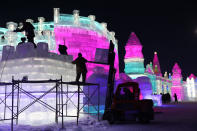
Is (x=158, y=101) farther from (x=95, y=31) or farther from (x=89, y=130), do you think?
(x=89, y=130)

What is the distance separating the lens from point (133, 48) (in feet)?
128

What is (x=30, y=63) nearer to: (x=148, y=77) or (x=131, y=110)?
(x=131, y=110)

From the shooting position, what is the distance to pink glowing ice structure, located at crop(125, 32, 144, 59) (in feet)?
128

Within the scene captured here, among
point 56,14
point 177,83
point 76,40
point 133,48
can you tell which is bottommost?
point 177,83

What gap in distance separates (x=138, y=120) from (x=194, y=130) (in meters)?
3.89

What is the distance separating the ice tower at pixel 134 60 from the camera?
38750 mm

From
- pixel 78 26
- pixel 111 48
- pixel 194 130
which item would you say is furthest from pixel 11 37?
pixel 194 130

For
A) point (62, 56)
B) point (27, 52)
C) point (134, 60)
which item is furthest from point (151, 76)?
point (27, 52)

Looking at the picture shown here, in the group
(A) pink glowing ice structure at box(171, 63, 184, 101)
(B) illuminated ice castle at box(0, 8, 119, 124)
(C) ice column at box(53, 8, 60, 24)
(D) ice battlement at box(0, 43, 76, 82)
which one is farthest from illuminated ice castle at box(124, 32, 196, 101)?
(D) ice battlement at box(0, 43, 76, 82)

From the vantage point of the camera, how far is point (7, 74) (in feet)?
46.2

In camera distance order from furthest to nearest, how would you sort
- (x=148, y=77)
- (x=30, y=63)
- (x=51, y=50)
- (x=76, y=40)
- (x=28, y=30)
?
(x=76, y=40) < (x=51, y=50) < (x=148, y=77) < (x=28, y=30) < (x=30, y=63)

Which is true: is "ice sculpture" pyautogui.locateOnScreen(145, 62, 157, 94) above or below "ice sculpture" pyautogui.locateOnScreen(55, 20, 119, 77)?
below

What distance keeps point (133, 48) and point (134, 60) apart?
1742 millimetres

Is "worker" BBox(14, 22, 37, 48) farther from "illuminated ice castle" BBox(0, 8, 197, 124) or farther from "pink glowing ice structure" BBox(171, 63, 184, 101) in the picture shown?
"pink glowing ice structure" BBox(171, 63, 184, 101)
